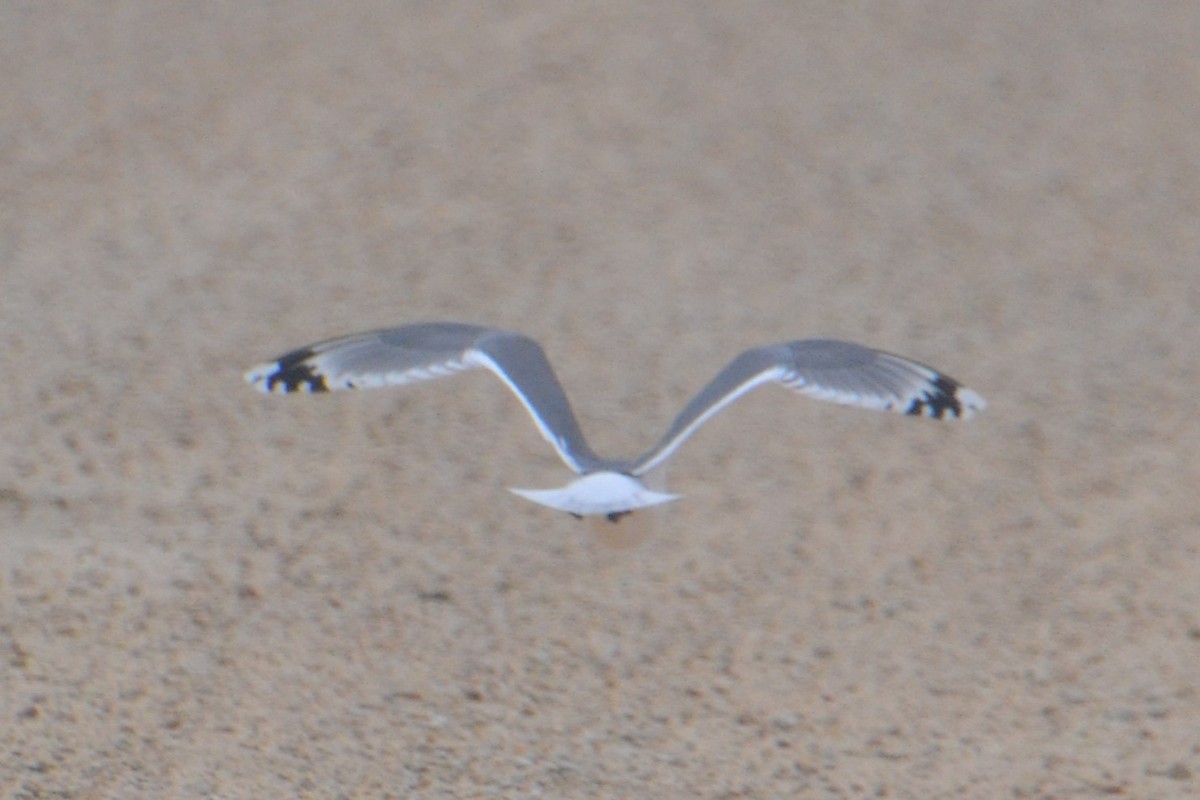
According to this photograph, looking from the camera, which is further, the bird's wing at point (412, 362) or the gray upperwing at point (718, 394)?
the bird's wing at point (412, 362)

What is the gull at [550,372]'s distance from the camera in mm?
3330

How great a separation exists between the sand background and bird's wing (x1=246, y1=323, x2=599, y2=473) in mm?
401

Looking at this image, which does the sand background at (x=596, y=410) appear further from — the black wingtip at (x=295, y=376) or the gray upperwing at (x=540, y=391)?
the black wingtip at (x=295, y=376)

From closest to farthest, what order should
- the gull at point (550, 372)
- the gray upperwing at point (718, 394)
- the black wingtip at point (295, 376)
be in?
the gray upperwing at point (718, 394)
the gull at point (550, 372)
the black wingtip at point (295, 376)

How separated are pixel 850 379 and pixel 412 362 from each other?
921 mm

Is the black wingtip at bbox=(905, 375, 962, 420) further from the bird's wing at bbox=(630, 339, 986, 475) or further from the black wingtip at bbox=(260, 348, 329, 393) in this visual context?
the black wingtip at bbox=(260, 348, 329, 393)

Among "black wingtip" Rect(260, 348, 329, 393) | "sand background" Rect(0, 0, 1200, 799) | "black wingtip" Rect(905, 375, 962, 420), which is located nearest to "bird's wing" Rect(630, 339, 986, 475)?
"black wingtip" Rect(905, 375, 962, 420)

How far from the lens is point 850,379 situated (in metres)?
3.54

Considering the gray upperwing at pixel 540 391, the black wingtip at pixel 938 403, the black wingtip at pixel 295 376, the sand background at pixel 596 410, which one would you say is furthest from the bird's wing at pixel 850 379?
the black wingtip at pixel 295 376

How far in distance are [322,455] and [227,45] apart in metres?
3.68

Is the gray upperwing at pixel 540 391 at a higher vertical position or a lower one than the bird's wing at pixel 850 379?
lower

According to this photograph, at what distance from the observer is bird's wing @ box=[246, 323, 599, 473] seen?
3.44 metres

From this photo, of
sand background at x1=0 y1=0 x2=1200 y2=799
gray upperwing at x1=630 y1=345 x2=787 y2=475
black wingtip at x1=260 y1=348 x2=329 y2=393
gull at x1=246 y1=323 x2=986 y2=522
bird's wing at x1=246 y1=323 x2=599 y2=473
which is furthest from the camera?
sand background at x1=0 y1=0 x2=1200 y2=799

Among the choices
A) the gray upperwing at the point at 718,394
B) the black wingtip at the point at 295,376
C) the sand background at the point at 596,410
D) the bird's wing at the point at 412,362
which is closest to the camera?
the gray upperwing at the point at 718,394
